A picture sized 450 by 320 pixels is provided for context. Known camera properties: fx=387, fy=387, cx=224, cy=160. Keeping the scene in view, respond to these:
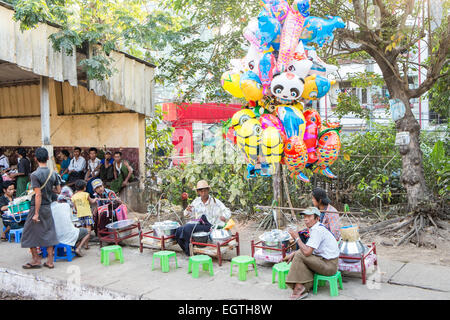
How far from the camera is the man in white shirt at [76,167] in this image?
33.0ft

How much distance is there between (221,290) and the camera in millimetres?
4973

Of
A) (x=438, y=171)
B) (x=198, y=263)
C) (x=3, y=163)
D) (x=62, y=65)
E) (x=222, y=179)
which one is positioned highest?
(x=62, y=65)

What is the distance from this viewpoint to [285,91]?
5.32m

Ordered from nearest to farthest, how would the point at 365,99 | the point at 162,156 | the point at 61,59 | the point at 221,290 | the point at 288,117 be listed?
the point at 221,290, the point at 288,117, the point at 61,59, the point at 162,156, the point at 365,99

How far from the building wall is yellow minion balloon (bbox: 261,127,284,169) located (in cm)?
533

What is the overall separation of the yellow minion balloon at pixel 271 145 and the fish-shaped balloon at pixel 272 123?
0.29ft

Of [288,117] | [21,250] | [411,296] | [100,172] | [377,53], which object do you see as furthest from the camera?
[100,172]

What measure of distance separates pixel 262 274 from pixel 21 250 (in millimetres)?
4498

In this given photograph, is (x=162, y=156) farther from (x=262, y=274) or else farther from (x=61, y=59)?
(x=262, y=274)

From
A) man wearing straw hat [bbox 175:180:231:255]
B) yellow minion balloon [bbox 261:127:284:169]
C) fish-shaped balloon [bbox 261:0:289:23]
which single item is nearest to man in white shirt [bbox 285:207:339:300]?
yellow minion balloon [bbox 261:127:284:169]

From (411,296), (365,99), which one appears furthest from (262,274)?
(365,99)

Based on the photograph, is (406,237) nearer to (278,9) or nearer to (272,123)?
(272,123)

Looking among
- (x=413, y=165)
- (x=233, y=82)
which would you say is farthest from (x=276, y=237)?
(x=413, y=165)

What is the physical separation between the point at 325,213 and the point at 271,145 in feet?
3.92
